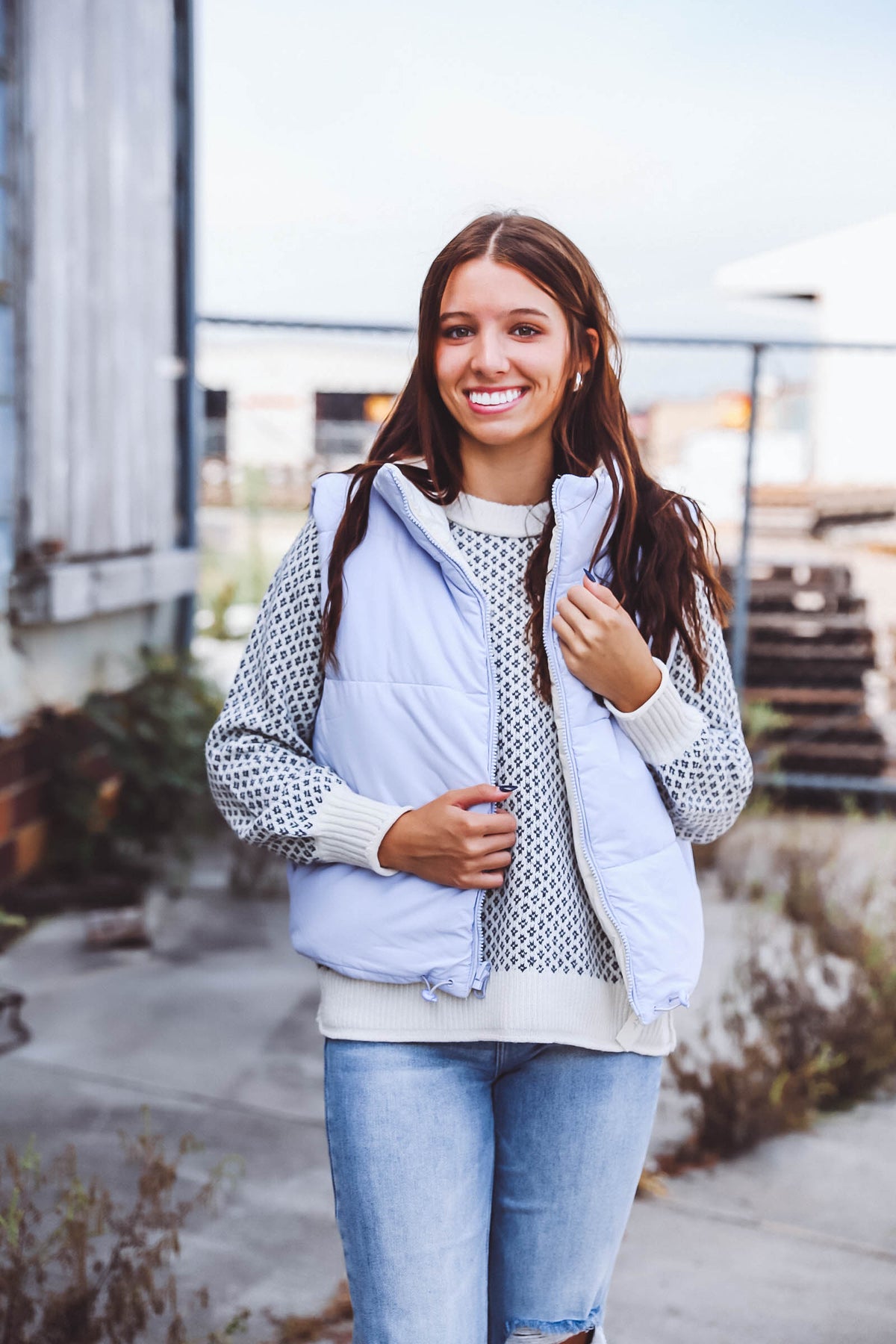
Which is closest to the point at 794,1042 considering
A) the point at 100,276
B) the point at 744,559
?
the point at 744,559

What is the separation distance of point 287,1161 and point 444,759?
5.80ft

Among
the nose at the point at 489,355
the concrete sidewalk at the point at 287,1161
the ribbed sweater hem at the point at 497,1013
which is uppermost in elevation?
the nose at the point at 489,355

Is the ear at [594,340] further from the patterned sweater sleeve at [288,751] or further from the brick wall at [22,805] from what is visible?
the brick wall at [22,805]

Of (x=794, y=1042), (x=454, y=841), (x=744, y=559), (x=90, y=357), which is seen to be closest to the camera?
(x=454, y=841)

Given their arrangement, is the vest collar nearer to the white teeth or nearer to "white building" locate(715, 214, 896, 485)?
the white teeth

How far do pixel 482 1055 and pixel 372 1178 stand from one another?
0.57 ft

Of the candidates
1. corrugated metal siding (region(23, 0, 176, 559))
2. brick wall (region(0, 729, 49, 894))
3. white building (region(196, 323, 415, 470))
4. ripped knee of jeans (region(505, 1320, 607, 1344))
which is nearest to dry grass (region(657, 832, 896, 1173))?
ripped knee of jeans (region(505, 1320, 607, 1344))

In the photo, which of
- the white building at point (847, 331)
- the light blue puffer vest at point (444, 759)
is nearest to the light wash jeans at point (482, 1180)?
the light blue puffer vest at point (444, 759)

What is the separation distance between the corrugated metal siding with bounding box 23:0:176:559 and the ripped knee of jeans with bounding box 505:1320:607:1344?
3.29m

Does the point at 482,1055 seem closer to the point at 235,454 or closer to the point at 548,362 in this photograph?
the point at 548,362

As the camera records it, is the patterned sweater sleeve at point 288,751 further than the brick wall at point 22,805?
No

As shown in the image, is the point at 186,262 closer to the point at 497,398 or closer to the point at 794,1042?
the point at 794,1042

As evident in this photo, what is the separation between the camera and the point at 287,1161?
2855mm

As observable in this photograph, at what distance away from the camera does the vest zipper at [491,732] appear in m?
1.41
